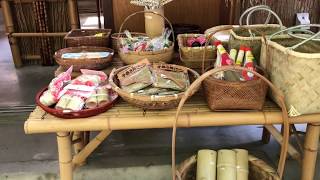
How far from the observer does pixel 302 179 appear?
1.46 m

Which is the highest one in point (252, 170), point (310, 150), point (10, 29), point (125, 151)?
point (10, 29)

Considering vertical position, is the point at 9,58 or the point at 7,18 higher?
the point at 7,18

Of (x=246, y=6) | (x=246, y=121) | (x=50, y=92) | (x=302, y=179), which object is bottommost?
(x=302, y=179)

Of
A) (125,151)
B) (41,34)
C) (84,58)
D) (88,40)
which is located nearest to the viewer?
(84,58)

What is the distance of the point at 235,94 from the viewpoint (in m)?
1.24

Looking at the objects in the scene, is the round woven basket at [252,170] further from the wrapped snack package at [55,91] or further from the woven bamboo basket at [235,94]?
the wrapped snack package at [55,91]

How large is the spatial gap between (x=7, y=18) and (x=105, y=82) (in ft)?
7.93

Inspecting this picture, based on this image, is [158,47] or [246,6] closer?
[158,47]

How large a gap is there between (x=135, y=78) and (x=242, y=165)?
0.60m

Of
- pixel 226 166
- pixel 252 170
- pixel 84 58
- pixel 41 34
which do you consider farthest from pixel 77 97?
pixel 41 34

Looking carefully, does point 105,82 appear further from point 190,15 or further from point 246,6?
point 246,6

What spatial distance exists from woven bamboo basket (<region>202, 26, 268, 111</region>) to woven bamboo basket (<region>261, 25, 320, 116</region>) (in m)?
0.09

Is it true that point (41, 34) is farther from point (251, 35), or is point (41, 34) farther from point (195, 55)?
point (251, 35)

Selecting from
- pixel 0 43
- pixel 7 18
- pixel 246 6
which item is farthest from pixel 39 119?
pixel 0 43
